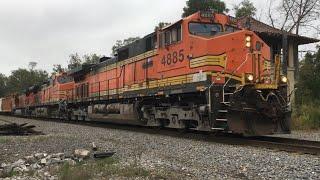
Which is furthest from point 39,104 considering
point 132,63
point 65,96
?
point 132,63

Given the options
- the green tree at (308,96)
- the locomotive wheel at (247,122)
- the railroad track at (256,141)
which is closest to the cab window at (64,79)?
the railroad track at (256,141)

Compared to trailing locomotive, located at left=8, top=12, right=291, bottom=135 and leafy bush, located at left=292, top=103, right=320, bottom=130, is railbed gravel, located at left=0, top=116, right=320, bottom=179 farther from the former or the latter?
leafy bush, located at left=292, top=103, right=320, bottom=130

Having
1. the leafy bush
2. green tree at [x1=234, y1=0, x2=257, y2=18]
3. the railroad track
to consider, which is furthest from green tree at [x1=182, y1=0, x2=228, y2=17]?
the railroad track

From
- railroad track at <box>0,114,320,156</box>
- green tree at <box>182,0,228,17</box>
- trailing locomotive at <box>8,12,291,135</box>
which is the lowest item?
railroad track at <box>0,114,320,156</box>

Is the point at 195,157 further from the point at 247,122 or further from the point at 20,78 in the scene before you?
the point at 20,78

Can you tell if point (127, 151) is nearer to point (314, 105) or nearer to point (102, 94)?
point (102, 94)

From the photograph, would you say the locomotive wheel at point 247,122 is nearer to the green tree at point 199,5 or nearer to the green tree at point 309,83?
the green tree at point 309,83

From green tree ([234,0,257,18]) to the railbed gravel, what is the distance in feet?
114

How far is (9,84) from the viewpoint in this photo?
405 ft

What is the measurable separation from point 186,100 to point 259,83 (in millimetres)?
2892

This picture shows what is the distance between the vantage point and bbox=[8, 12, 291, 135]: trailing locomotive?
1249 cm

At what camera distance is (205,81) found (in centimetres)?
1320

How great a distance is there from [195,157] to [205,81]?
3.89 meters

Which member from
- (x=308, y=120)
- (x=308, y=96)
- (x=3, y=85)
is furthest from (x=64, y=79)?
(x=3, y=85)
